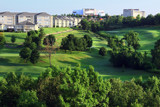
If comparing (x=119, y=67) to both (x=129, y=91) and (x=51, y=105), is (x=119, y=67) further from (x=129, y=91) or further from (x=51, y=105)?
(x=51, y=105)

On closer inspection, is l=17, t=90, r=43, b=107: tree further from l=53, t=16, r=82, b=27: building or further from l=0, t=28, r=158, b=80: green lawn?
l=53, t=16, r=82, b=27: building

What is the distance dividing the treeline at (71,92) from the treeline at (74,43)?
1577 inches

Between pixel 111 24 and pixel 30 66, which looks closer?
pixel 30 66

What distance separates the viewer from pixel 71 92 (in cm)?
2084

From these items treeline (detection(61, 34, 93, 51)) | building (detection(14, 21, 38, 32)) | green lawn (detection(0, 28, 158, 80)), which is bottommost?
green lawn (detection(0, 28, 158, 80))

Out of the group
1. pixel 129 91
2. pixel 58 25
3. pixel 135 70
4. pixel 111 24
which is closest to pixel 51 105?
pixel 129 91

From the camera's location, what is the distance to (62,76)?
24.0m

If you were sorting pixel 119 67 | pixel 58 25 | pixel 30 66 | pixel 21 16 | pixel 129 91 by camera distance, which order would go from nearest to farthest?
pixel 129 91, pixel 30 66, pixel 119 67, pixel 21 16, pixel 58 25

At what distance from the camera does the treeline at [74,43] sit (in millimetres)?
65319

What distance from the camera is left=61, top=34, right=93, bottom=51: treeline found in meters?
65.3

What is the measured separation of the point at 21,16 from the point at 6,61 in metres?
80.1

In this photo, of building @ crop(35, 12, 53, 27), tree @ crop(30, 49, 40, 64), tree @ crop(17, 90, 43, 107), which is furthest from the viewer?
building @ crop(35, 12, 53, 27)

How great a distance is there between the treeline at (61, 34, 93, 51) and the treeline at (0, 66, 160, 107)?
40053 millimetres

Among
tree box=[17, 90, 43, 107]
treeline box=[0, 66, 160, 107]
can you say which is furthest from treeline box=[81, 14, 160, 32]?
tree box=[17, 90, 43, 107]
